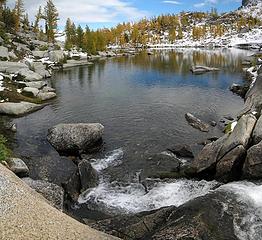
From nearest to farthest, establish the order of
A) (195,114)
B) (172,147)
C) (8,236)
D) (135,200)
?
1. (8,236)
2. (135,200)
3. (172,147)
4. (195,114)

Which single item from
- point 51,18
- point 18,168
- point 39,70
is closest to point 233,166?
point 18,168

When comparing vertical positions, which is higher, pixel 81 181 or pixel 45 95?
pixel 45 95

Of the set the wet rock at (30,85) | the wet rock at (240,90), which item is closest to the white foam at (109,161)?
the wet rock at (30,85)

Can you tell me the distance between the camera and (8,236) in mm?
11680

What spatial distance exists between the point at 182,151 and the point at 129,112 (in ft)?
51.1

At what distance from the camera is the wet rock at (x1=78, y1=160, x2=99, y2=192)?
24.7m

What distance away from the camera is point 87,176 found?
25.3 m

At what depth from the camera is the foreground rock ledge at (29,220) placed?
1202 centimetres

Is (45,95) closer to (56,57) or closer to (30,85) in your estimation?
(30,85)

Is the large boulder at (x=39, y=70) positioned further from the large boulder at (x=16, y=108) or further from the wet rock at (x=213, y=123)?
the wet rock at (x=213, y=123)

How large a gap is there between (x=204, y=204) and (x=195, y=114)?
87.5 feet

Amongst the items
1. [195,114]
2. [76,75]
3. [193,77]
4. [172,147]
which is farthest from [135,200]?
[76,75]

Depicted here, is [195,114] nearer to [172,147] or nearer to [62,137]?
[172,147]

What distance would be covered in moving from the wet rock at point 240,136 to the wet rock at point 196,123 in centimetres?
1124
